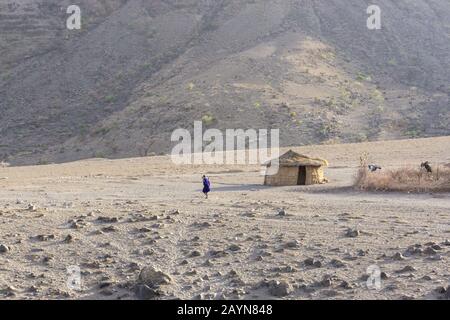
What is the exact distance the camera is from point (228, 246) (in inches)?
393

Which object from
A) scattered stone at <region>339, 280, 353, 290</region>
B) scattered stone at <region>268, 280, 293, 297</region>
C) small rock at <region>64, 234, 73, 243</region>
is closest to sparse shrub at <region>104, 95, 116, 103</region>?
small rock at <region>64, 234, 73, 243</region>

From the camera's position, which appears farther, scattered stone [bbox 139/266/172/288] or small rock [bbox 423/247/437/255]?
small rock [bbox 423/247/437/255]

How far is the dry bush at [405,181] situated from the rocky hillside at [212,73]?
16757mm

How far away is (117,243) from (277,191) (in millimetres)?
7809

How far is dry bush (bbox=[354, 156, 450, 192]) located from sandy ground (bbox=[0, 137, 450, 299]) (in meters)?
0.48

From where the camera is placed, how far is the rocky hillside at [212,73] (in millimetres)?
37094

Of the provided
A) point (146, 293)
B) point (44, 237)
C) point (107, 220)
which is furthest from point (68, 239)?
point (146, 293)

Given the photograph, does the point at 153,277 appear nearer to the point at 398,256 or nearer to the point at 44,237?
the point at 44,237

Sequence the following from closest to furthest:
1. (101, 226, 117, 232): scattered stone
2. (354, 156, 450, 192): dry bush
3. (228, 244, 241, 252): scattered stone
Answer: (228, 244, 241, 252): scattered stone < (101, 226, 117, 232): scattered stone < (354, 156, 450, 192): dry bush

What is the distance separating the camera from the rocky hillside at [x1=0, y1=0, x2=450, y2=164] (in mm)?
37094

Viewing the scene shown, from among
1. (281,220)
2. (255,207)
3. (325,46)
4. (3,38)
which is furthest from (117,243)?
(3,38)

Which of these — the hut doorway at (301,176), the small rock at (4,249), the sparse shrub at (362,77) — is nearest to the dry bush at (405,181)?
the hut doorway at (301,176)

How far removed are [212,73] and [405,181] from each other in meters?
28.5

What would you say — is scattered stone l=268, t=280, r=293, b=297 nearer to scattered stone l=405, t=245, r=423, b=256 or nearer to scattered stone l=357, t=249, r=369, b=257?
scattered stone l=357, t=249, r=369, b=257
